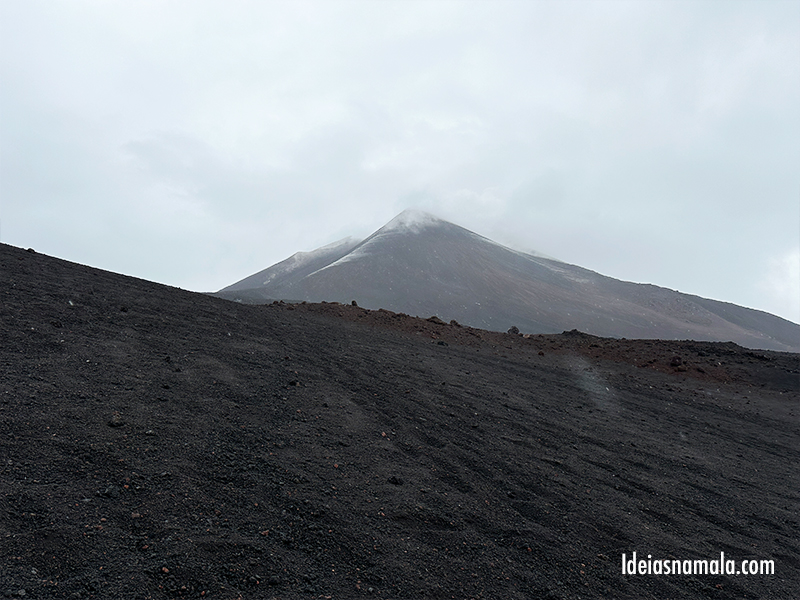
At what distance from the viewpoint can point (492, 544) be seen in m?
3.60

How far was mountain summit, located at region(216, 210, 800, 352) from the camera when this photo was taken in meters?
82.6

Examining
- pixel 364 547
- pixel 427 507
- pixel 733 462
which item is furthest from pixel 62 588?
pixel 733 462

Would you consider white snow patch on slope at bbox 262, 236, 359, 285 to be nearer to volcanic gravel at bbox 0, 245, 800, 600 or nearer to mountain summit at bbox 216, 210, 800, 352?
mountain summit at bbox 216, 210, 800, 352

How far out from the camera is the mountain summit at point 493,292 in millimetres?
82625

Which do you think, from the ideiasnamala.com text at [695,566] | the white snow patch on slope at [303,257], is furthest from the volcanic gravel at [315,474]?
the white snow patch on slope at [303,257]

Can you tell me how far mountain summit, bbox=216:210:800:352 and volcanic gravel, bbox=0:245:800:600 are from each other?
201ft

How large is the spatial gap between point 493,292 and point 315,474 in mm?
87115

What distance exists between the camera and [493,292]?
89000 mm

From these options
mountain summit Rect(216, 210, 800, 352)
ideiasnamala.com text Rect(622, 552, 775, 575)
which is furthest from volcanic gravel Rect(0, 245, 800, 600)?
mountain summit Rect(216, 210, 800, 352)

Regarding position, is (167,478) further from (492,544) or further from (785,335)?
(785,335)

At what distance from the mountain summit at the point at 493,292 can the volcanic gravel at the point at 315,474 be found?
61399mm

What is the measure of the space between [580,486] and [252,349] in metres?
5.39

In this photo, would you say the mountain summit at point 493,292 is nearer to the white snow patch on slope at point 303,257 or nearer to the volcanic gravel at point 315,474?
the white snow patch on slope at point 303,257

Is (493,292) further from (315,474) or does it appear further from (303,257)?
(315,474)
